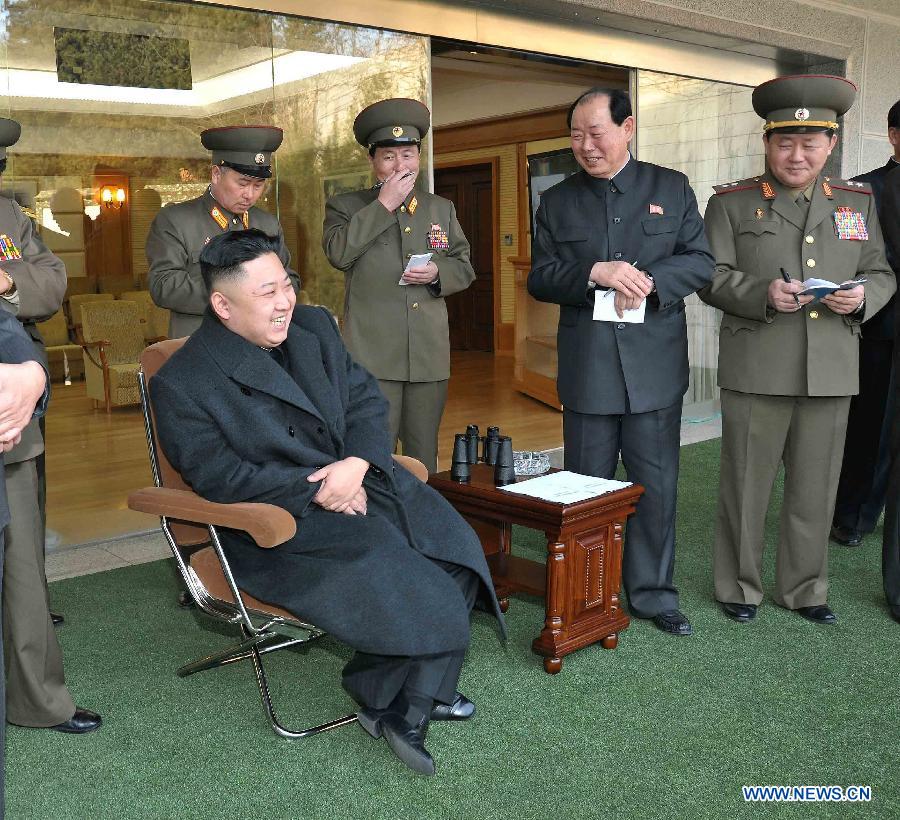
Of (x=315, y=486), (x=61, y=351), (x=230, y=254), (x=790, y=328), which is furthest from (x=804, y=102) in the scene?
(x=61, y=351)

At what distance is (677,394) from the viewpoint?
371 cm

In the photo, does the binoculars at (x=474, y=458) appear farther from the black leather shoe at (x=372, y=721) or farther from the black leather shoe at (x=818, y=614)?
the black leather shoe at (x=818, y=614)

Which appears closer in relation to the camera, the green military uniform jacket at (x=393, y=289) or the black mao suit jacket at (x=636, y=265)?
the black mao suit jacket at (x=636, y=265)

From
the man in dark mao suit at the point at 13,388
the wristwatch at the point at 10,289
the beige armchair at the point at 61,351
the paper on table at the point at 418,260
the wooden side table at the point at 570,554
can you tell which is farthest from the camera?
the beige armchair at the point at 61,351

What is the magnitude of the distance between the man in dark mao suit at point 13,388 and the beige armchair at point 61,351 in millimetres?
6208

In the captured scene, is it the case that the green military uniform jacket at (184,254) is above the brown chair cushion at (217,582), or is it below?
above

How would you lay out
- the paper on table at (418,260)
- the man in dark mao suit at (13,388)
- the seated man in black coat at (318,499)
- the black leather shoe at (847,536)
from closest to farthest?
1. the man in dark mao suit at (13,388)
2. the seated man in black coat at (318,499)
3. the paper on table at (418,260)
4. the black leather shoe at (847,536)

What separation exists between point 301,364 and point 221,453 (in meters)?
0.37

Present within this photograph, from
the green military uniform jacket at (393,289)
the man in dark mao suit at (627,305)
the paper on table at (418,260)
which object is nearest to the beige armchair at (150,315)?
the green military uniform jacket at (393,289)

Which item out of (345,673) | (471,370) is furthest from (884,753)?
(471,370)

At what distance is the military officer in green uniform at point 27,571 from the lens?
2.82 metres

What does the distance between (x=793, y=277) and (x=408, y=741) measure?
2.11 metres

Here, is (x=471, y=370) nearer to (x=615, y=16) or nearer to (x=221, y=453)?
(x=615, y=16)

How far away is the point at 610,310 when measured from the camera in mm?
A: 3553
